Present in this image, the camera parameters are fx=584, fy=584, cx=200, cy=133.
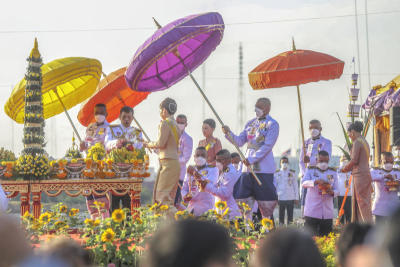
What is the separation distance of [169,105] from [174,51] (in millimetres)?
1424

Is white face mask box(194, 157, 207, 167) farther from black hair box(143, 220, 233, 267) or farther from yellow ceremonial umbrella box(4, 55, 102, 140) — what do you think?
black hair box(143, 220, 233, 267)

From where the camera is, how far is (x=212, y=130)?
34.3ft

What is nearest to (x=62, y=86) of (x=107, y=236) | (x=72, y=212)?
(x=72, y=212)

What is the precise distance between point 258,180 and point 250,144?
615 mm

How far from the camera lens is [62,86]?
11.7 meters

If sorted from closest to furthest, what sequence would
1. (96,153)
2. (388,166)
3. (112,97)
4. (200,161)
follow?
(200,161) → (96,153) → (388,166) → (112,97)

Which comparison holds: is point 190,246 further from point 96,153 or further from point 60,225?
point 96,153

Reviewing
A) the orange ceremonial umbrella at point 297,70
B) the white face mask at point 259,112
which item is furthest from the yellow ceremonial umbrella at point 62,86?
the white face mask at point 259,112

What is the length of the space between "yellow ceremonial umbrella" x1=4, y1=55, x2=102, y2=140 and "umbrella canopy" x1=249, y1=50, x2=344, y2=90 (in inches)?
126

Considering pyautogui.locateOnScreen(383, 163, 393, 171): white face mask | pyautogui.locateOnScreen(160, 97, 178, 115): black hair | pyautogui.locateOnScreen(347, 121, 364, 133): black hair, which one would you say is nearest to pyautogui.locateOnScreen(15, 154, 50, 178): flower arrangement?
pyautogui.locateOnScreen(160, 97, 178, 115): black hair

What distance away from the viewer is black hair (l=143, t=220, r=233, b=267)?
195cm

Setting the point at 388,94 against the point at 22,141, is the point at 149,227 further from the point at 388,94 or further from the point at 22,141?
the point at 388,94

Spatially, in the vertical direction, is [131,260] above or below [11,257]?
below

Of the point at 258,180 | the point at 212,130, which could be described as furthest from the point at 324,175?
the point at 212,130
